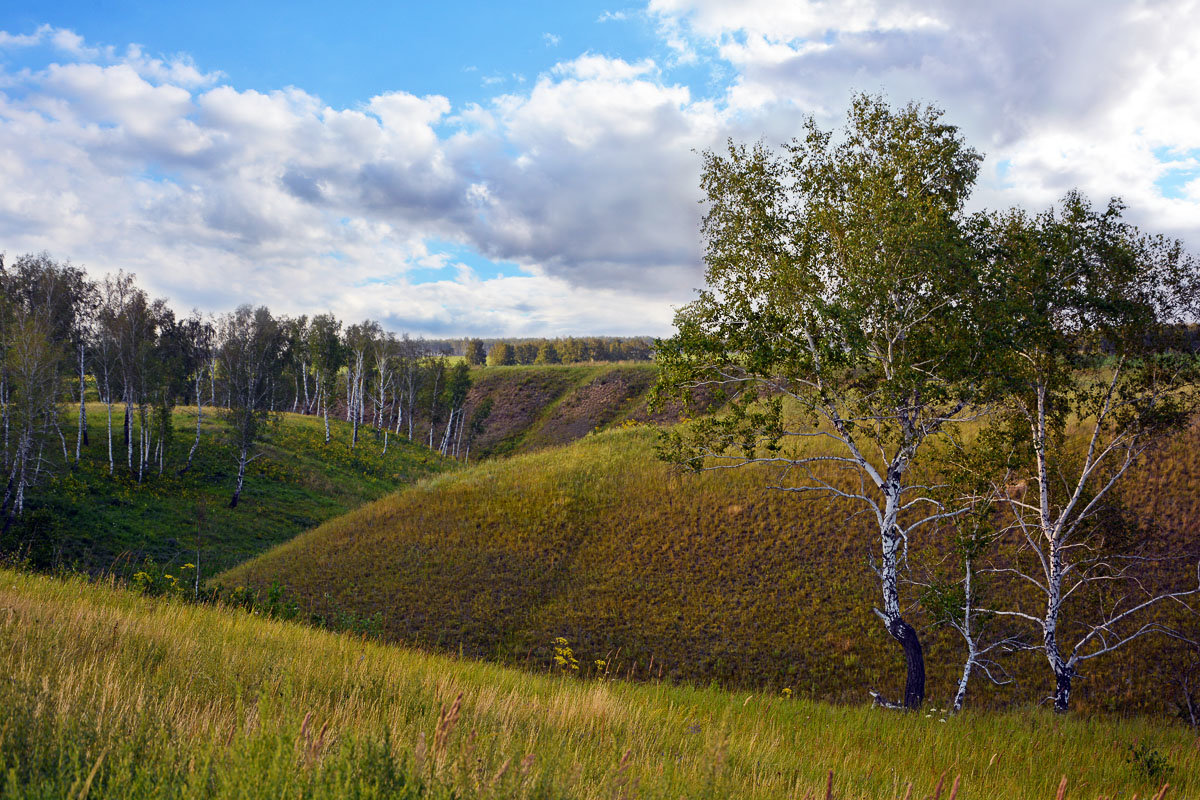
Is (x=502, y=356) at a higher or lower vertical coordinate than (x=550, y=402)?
higher

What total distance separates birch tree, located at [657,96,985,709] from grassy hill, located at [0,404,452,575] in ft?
59.3

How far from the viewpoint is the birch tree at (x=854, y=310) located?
12.8 m

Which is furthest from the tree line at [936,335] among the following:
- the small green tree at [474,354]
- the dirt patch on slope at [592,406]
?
the small green tree at [474,354]

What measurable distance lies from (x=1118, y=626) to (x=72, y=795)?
967 inches

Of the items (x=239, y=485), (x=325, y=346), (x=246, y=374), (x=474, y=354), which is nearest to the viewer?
(x=239, y=485)

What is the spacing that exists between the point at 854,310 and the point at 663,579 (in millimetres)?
13258

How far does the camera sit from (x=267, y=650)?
613 cm

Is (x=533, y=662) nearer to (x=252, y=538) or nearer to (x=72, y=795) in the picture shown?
(x=72, y=795)

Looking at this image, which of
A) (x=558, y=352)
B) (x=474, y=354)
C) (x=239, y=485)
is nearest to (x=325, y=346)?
(x=239, y=485)

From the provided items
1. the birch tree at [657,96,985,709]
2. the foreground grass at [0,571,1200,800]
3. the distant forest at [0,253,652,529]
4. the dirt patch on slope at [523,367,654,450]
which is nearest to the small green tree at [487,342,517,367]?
the dirt patch on slope at [523,367,654,450]

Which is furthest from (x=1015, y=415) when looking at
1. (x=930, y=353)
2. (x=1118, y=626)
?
(x=1118, y=626)

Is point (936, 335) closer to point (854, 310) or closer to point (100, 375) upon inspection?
point (854, 310)

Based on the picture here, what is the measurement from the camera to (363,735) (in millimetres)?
3635

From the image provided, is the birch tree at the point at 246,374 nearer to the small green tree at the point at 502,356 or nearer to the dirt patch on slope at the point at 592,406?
the dirt patch on slope at the point at 592,406
